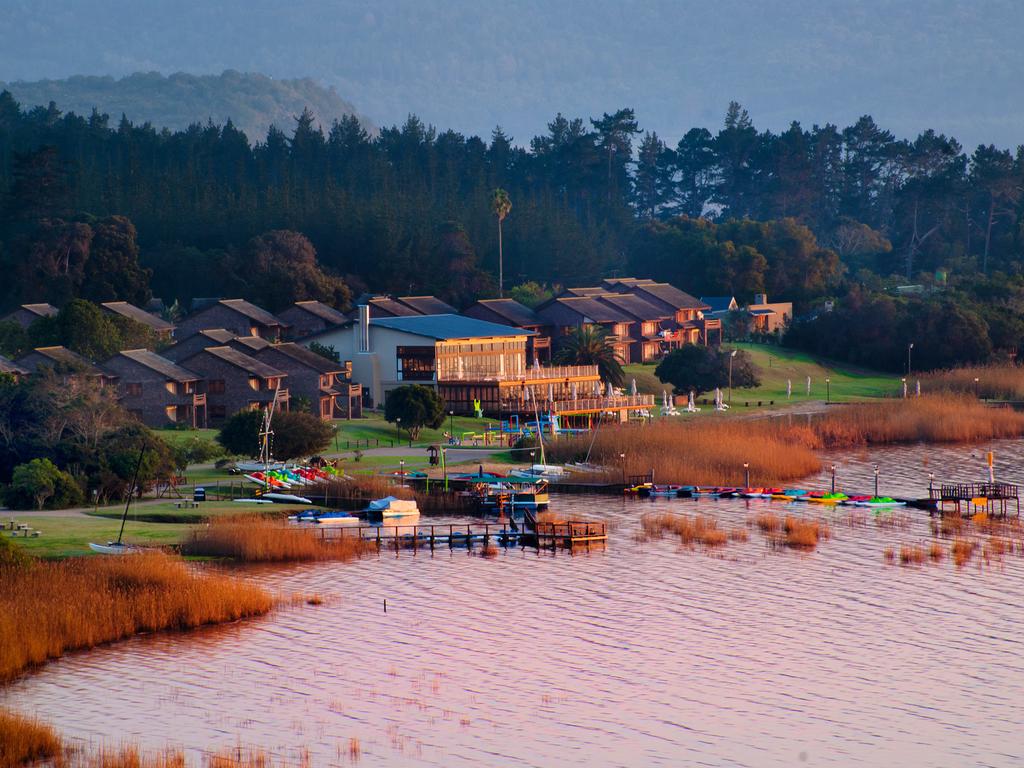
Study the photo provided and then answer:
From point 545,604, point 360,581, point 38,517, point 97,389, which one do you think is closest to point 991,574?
point 545,604

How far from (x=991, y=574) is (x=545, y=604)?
18.1 meters

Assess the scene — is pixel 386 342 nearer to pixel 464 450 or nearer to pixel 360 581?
pixel 464 450

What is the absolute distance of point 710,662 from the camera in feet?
166

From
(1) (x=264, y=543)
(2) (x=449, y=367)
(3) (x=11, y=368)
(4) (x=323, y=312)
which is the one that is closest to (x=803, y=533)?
(1) (x=264, y=543)

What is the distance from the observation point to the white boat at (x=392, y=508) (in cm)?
7544

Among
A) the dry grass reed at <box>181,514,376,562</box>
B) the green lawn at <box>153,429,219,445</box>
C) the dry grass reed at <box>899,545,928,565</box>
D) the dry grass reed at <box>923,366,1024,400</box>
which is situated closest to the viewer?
the dry grass reed at <box>181,514,376,562</box>

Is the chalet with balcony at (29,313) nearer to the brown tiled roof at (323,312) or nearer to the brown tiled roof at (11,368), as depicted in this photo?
the brown tiled roof at (323,312)

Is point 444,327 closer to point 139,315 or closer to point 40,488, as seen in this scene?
point 139,315

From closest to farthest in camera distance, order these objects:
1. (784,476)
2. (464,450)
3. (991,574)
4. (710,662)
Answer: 1. (710,662)
2. (991,574)
3. (784,476)
4. (464,450)

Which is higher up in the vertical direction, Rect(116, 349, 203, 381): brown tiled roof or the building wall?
Rect(116, 349, 203, 381): brown tiled roof

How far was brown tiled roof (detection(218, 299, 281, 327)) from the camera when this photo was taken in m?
133

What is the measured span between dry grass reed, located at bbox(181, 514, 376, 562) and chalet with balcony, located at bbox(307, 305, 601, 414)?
150 feet

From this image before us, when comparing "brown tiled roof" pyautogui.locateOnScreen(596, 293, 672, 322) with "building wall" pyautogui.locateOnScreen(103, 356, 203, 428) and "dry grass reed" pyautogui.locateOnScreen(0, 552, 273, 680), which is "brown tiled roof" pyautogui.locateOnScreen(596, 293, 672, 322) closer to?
"building wall" pyautogui.locateOnScreen(103, 356, 203, 428)

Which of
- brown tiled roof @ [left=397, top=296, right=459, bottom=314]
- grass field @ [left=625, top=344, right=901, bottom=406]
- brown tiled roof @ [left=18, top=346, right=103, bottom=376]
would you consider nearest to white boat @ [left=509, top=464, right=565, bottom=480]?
brown tiled roof @ [left=18, top=346, right=103, bottom=376]
